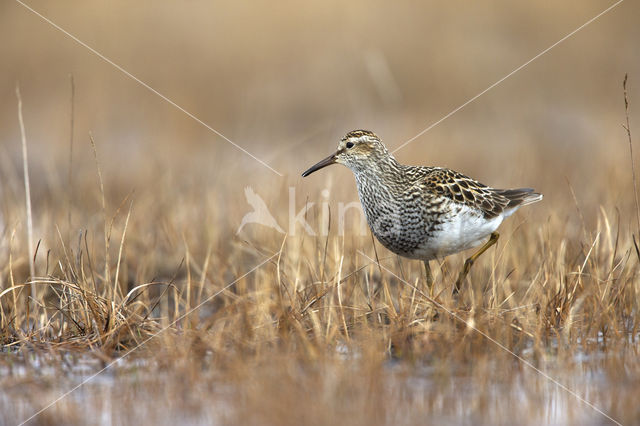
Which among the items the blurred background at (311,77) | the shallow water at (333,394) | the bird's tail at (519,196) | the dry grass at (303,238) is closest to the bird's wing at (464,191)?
the bird's tail at (519,196)

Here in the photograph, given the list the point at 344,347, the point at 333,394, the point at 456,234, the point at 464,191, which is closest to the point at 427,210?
the point at 456,234

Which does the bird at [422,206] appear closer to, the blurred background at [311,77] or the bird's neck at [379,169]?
the bird's neck at [379,169]

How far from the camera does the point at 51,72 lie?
1638cm

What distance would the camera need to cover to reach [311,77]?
16641 millimetres

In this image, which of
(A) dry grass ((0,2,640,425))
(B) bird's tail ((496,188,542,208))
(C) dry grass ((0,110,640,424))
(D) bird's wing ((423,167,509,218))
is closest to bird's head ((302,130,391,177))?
(D) bird's wing ((423,167,509,218))

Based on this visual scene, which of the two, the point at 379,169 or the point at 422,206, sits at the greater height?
the point at 379,169

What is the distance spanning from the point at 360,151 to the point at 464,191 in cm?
105

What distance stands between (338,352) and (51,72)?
13276 mm

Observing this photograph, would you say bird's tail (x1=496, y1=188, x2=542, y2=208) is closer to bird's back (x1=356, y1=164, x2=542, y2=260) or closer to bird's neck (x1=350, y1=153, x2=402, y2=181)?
bird's back (x1=356, y1=164, x2=542, y2=260)

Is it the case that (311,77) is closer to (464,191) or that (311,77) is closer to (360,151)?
(360,151)

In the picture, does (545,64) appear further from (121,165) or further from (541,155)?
(121,165)

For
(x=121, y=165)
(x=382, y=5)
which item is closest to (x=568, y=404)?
(x=121, y=165)

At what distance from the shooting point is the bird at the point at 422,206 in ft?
20.4

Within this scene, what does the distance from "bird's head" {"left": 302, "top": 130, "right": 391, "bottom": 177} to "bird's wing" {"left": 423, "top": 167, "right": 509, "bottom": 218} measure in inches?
20.6
